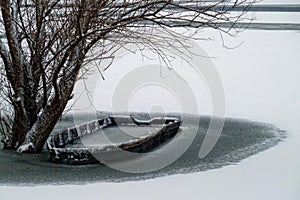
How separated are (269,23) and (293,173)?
38.3 feet

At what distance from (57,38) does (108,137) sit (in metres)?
1.44

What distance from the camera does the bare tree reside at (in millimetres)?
5121

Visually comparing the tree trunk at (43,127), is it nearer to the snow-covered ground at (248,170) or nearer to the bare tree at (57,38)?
the bare tree at (57,38)

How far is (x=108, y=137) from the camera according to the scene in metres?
6.30

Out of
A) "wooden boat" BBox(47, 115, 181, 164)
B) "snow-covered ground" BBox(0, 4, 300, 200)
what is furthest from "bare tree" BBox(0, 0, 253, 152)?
"snow-covered ground" BBox(0, 4, 300, 200)

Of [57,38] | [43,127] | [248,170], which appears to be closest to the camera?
[248,170]

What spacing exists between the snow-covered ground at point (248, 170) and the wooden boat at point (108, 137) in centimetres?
60

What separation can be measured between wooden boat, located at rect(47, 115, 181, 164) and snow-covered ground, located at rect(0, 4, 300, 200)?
597 mm

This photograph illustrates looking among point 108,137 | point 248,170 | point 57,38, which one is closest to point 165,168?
point 248,170

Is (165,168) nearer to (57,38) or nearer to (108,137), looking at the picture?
(108,137)

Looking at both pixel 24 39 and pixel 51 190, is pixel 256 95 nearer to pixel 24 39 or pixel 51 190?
pixel 24 39

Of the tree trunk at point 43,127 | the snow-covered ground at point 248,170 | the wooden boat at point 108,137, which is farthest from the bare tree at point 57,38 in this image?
the snow-covered ground at point 248,170

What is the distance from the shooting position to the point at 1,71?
6148 millimetres

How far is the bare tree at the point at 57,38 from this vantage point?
5121 millimetres
